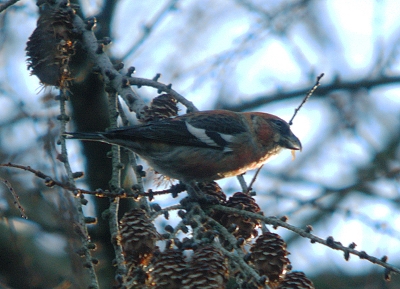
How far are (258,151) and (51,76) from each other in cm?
183

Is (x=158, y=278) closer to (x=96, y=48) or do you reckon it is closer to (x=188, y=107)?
(x=188, y=107)

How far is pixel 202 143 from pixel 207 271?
84.5 inches

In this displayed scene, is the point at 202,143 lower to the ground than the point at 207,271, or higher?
higher

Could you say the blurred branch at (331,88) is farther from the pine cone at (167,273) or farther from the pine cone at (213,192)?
the pine cone at (167,273)

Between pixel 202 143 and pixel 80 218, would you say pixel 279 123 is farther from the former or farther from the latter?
pixel 80 218

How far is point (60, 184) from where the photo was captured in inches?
96.0

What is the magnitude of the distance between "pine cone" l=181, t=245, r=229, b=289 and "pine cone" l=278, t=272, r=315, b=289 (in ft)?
0.81

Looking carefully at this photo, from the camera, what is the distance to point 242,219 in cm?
288

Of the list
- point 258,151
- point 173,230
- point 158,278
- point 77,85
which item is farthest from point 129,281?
point 77,85

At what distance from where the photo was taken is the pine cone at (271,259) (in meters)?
2.49

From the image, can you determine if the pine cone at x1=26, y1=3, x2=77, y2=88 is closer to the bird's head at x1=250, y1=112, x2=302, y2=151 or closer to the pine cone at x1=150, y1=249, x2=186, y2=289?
the pine cone at x1=150, y1=249, x2=186, y2=289

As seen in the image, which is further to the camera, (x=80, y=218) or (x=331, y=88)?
(x=331, y=88)

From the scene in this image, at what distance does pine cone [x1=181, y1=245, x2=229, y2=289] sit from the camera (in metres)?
2.06

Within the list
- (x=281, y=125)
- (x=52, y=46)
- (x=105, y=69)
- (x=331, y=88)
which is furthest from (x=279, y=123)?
(x=331, y=88)
